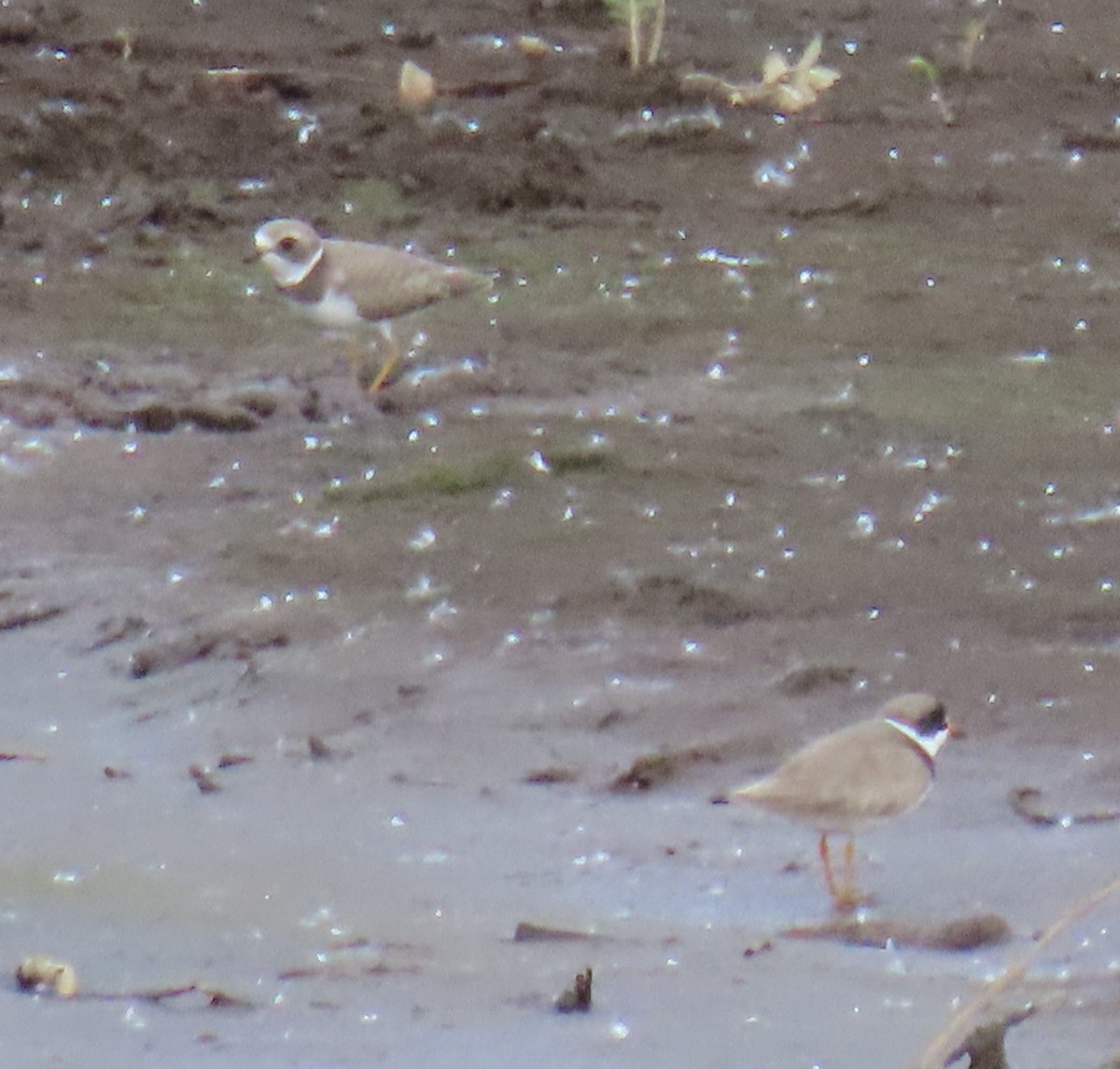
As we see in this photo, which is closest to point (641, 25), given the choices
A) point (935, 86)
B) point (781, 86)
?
point (781, 86)

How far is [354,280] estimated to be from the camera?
8.34 m

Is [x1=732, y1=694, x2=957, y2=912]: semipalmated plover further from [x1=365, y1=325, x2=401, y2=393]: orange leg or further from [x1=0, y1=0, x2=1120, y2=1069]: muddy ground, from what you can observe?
[x1=365, y1=325, x2=401, y2=393]: orange leg

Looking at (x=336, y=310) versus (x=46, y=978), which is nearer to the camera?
(x=46, y=978)

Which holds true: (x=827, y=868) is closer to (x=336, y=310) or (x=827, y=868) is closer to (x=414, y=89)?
(x=336, y=310)

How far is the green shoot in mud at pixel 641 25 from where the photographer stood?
10.8 meters

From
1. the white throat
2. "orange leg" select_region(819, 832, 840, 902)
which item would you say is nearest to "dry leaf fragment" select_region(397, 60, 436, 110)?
the white throat

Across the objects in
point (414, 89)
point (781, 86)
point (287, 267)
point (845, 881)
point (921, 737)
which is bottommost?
point (414, 89)

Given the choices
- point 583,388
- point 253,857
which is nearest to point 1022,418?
point 583,388

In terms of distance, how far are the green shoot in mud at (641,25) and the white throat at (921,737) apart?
624 cm

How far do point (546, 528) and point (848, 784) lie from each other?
93.9 inches

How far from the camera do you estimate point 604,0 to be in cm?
1141

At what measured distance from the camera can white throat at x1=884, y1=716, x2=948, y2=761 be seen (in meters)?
Result: 5.02

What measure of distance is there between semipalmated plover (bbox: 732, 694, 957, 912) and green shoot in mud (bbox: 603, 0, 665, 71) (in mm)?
6372

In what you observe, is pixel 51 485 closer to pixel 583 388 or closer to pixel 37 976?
pixel 583 388
